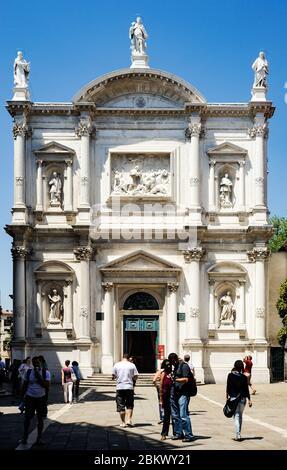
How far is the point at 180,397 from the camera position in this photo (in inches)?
816

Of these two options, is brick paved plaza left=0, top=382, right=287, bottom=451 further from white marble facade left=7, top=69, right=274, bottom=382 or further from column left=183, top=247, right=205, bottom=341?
white marble facade left=7, top=69, right=274, bottom=382

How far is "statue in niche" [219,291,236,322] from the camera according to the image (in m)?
44.8

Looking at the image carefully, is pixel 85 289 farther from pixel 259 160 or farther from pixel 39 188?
pixel 259 160

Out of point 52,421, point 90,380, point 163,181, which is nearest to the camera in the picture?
point 52,421

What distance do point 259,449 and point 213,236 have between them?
27.2 meters

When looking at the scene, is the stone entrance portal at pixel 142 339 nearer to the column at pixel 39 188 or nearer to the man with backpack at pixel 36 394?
the column at pixel 39 188

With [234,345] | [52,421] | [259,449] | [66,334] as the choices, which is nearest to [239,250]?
[234,345]

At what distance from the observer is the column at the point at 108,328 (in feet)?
145

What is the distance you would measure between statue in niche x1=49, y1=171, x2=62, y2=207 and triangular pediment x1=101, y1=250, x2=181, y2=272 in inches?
162

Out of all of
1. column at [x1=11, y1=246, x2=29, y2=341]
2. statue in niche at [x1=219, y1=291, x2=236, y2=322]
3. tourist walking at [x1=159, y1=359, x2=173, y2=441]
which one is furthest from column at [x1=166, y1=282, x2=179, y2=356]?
tourist walking at [x1=159, y1=359, x2=173, y2=441]

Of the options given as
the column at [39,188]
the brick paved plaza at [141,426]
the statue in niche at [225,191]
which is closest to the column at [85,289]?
the column at [39,188]

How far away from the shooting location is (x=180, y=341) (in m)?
44.5

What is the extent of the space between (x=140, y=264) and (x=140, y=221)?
7.22 feet

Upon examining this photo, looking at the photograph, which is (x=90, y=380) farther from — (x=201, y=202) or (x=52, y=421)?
(x=52, y=421)
